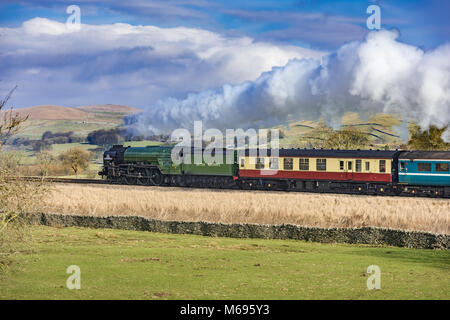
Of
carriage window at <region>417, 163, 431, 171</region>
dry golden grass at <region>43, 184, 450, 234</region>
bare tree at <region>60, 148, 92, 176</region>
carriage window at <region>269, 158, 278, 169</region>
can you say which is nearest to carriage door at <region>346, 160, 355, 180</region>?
carriage window at <region>417, 163, 431, 171</region>

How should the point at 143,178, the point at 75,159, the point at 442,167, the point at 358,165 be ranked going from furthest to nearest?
the point at 75,159 → the point at 143,178 → the point at 358,165 → the point at 442,167

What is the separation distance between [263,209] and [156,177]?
25294 millimetres

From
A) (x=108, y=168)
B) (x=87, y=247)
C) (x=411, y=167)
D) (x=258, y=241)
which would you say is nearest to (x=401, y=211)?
(x=258, y=241)

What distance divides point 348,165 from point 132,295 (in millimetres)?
34589

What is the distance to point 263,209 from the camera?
3325 centimetres

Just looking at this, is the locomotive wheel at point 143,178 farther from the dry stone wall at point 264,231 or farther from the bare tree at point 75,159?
the bare tree at point 75,159

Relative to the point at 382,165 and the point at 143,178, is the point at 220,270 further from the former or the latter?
the point at 143,178

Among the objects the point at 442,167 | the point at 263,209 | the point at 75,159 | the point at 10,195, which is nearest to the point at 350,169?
the point at 442,167

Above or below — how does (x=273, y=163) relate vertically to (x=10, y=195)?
above

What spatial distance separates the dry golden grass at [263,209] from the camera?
30047mm

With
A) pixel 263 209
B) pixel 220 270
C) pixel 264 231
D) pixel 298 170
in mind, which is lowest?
pixel 220 270

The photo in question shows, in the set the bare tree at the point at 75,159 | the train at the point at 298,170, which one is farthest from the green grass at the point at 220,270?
the bare tree at the point at 75,159

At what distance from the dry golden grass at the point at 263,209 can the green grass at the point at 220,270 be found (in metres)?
3.88
